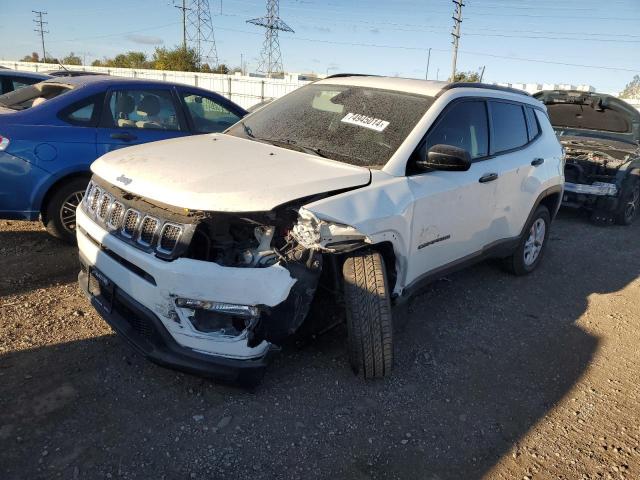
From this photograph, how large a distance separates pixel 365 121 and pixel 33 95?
378 cm

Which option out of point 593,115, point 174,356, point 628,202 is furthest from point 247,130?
point 593,115

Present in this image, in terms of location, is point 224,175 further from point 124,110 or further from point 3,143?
point 124,110

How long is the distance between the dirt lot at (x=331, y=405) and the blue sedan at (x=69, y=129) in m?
0.68

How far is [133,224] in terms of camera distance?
2.86 m

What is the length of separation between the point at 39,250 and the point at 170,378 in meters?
2.62

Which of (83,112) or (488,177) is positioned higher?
(83,112)

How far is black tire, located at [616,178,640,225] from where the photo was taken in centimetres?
791

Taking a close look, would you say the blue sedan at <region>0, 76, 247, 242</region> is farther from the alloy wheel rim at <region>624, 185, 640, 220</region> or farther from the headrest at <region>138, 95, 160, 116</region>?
the alloy wheel rim at <region>624, 185, 640, 220</region>

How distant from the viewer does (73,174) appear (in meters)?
4.75

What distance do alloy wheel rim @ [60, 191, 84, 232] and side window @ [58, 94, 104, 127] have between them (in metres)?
0.70

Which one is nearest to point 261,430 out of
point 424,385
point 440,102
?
point 424,385

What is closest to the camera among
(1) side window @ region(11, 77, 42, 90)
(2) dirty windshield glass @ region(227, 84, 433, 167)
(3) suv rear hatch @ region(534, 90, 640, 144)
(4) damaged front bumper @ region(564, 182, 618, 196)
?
(2) dirty windshield glass @ region(227, 84, 433, 167)

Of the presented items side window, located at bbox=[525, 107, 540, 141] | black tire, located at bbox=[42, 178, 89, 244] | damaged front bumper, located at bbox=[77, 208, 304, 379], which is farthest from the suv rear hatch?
damaged front bumper, located at bbox=[77, 208, 304, 379]

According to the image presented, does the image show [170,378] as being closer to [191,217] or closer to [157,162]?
[191,217]
